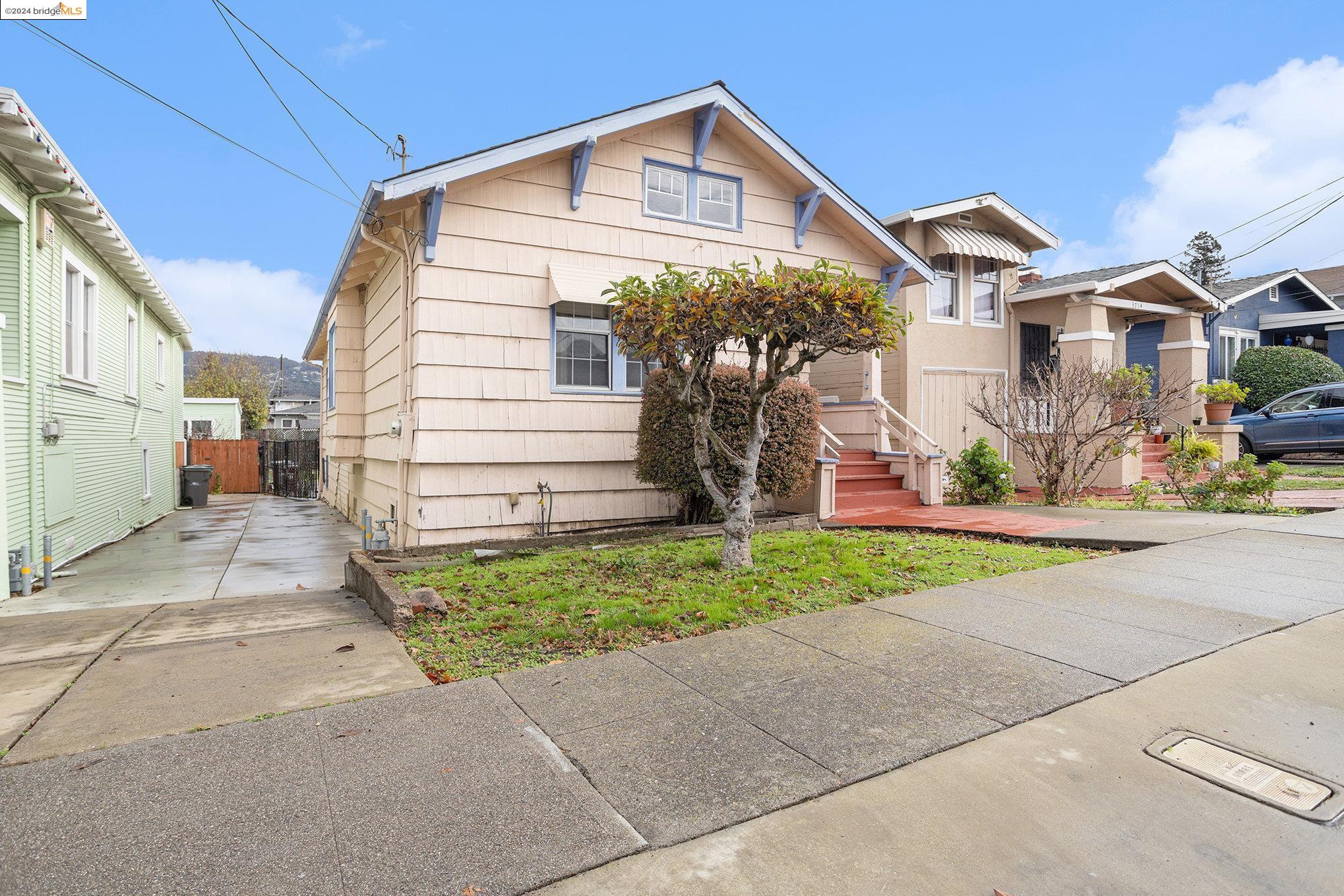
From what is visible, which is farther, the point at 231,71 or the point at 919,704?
the point at 231,71

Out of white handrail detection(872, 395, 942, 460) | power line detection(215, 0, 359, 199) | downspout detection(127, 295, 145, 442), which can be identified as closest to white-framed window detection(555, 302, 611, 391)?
power line detection(215, 0, 359, 199)

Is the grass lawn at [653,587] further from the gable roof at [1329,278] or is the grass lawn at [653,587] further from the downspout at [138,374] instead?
the gable roof at [1329,278]

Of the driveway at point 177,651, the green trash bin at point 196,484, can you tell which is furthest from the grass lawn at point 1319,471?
the green trash bin at point 196,484

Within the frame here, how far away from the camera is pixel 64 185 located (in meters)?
8.20

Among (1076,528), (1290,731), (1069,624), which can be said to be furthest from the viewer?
(1076,528)

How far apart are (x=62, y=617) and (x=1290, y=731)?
849cm

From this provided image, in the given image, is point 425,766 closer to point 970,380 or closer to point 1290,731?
point 1290,731

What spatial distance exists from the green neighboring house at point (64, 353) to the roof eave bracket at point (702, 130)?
6879 millimetres

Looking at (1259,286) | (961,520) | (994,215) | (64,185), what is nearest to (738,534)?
(961,520)

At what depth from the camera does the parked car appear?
1572cm

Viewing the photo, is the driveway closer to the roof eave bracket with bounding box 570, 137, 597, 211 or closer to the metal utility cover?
the metal utility cover

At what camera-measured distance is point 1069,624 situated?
16.3 feet

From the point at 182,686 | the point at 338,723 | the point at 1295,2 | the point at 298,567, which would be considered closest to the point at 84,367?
the point at 298,567

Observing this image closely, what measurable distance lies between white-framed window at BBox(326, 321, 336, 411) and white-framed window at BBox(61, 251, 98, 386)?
3.29m
